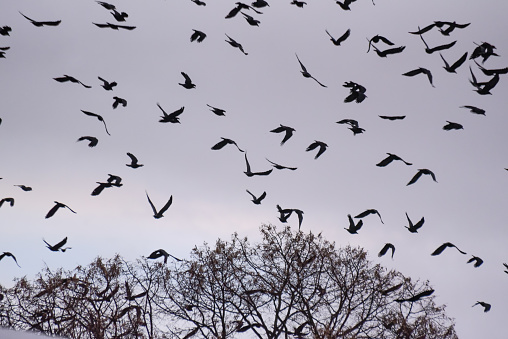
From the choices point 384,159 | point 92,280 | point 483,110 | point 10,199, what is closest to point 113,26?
point 10,199

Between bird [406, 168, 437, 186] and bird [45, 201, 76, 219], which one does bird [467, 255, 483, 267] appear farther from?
bird [45, 201, 76, 219]

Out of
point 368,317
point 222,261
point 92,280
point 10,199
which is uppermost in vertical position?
point 10,199

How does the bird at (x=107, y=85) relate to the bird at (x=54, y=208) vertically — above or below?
above

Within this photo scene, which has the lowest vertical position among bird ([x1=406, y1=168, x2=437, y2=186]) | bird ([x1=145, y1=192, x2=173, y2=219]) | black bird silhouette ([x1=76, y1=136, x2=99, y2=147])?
black bird silhouette ([x1=76, y1=136, x2=99, y2=147])

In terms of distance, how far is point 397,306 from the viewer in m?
28.1

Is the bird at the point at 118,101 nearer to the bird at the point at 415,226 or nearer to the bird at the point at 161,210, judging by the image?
the bird at the point at 161,210

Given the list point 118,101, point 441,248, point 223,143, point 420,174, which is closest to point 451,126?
point 420,174

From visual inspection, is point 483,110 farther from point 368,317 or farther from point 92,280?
point 92,280

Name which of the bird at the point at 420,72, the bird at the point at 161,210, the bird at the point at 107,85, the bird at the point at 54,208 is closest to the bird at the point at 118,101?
the bird at the point at 107,85

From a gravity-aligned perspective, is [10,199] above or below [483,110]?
below

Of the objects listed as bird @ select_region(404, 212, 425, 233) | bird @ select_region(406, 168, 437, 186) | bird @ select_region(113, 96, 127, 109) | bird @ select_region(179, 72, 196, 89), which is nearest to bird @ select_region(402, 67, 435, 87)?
bird @ select_region(406, 168, 437, 186)

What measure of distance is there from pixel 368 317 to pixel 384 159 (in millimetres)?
20583

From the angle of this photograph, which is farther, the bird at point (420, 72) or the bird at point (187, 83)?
the bird at point (187, 83)

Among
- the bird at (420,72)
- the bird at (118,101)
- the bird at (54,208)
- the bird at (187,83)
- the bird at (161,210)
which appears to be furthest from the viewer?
the bird at (118,101)
